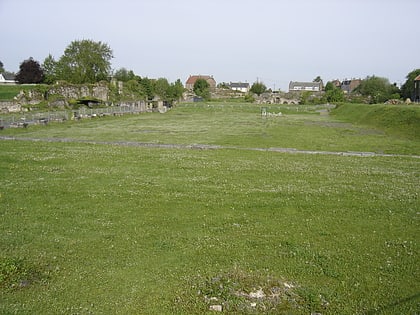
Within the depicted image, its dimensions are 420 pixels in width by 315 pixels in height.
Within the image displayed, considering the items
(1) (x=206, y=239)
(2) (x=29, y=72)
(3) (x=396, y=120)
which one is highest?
(2) (x=29, y=72)

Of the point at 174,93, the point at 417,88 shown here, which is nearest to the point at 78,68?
the point at 174,93

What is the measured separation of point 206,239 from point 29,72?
8440cm

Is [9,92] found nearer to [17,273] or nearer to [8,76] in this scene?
[17,273]

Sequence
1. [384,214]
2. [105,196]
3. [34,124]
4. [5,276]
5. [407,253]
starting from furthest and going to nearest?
[34,124], [105,196], [384,214], [407,253], [5,276]

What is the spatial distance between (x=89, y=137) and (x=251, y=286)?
27.7m

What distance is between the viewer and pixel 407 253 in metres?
8.91

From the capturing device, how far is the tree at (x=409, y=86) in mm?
101694

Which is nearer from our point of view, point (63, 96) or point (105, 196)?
point (105, 196)

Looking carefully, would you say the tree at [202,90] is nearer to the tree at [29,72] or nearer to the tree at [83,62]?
the tree at [83,62]

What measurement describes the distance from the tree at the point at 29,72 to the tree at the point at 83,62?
15.2 feet

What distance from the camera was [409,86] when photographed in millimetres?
102812

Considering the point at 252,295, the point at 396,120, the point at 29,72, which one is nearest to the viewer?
the point at 252,295

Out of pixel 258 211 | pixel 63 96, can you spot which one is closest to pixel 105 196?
pixel 258 211

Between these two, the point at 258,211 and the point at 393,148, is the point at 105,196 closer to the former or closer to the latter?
the point at 258,211
